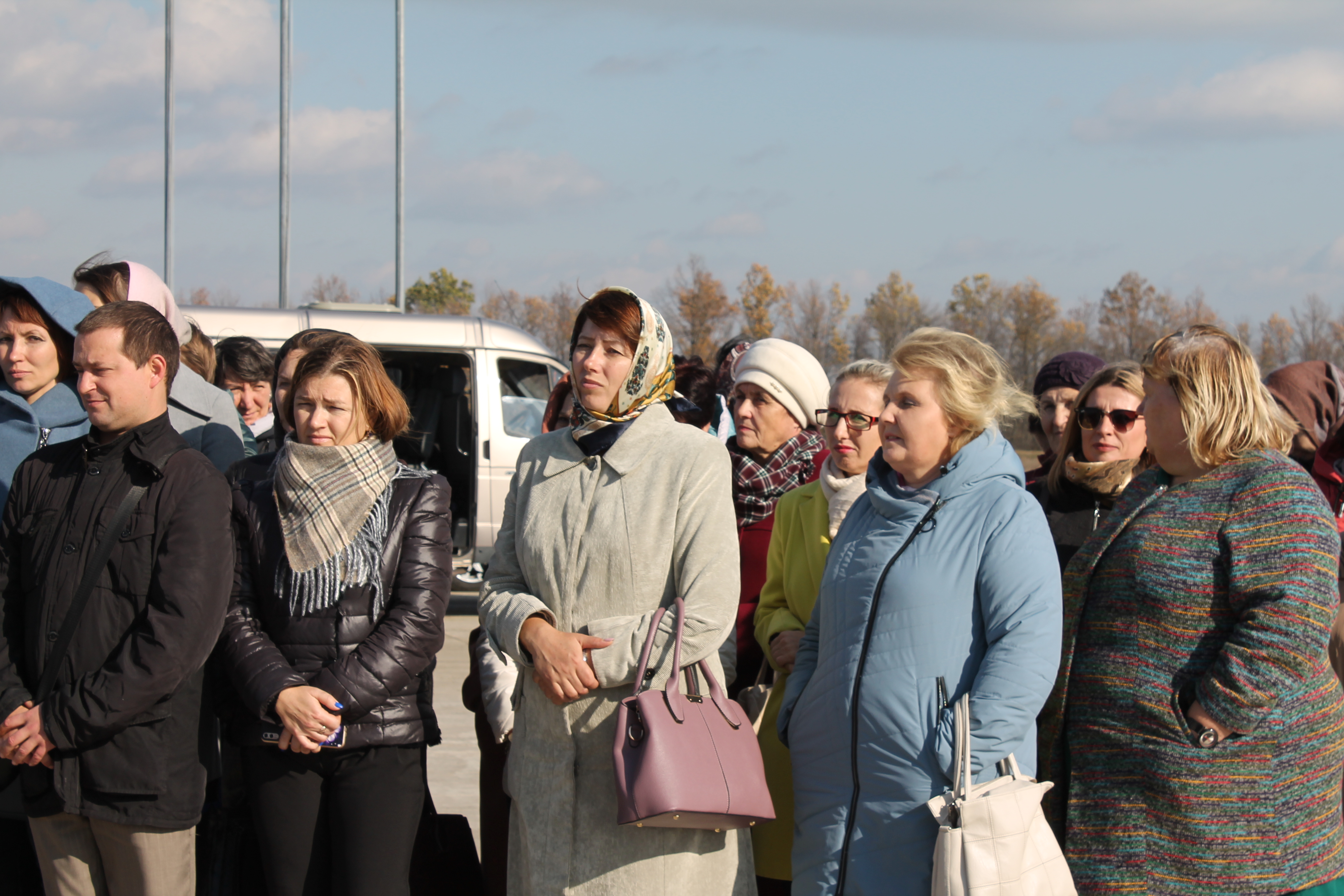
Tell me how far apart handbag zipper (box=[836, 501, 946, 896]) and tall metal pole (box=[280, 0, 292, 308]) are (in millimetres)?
19978

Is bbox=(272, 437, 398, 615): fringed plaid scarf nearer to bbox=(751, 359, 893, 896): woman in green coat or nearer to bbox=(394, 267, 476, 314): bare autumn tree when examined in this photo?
bbox=(751, 359, 893, 896): woman in green coat

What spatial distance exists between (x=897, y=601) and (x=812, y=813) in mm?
575

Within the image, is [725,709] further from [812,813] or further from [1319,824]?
[1319,824]

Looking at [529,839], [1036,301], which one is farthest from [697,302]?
[529,839]

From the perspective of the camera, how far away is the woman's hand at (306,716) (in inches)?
117

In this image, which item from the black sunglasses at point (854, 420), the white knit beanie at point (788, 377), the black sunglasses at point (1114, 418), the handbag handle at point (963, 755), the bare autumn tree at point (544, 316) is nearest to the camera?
the handbag handle at point (963, 755)

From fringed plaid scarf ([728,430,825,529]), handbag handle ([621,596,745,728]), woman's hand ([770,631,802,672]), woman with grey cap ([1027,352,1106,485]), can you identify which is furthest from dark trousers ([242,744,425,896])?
woman with grey cap ([1027,352,1106,485])

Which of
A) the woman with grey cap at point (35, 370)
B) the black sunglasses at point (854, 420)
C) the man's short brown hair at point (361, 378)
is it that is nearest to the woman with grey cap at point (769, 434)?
the black sunglasses at point (854, 420)

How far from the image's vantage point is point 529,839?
2.91 metres

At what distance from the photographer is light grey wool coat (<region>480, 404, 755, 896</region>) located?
9.28 feet

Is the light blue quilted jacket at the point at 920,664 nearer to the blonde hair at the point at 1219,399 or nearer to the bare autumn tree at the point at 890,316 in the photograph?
the blonde hair at the point at 1219,399

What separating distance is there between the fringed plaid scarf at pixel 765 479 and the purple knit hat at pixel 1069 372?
3.46 feet

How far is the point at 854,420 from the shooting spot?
3.48m

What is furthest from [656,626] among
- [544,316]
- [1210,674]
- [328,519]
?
[544,316]
